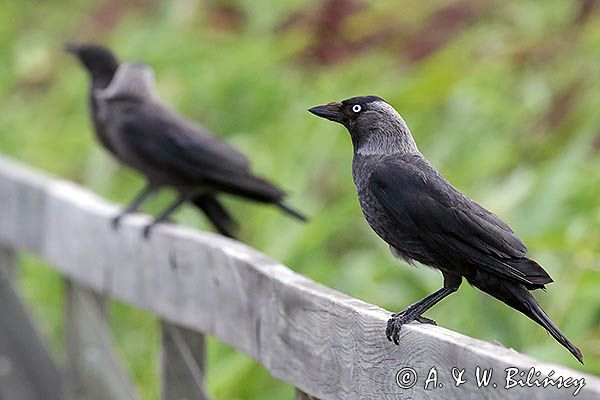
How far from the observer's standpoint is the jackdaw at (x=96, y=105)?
4641 mm

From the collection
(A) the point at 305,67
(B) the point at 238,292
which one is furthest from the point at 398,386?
(A) the point at 305,67

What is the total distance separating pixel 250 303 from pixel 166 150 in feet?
6.62

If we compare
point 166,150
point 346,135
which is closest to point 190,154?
point 166,150

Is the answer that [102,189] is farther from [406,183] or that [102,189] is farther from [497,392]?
[497,392]

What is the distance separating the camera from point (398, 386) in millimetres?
2066

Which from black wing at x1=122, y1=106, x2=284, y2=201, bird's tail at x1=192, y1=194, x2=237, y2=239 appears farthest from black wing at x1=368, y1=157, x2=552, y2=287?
bird's tail at x1=192, y1=194, x2=237, y2=239

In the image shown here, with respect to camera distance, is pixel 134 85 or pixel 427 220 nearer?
pixel 427 220

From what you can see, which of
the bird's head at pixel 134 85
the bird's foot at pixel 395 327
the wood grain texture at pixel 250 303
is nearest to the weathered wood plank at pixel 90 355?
the wood grain texture at pixel 250 303

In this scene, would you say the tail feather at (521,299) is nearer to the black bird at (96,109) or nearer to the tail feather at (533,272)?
the tail feather at (533,272)

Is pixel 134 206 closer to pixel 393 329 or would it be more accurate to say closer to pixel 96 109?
pixel 96 109

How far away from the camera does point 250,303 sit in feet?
9.06

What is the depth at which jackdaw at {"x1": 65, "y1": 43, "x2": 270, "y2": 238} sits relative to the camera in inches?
183

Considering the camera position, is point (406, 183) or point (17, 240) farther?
point (17, 240)

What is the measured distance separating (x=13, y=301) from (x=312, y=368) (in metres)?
2.21
